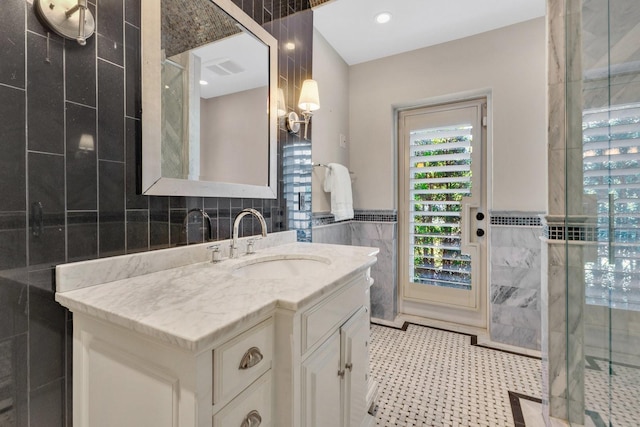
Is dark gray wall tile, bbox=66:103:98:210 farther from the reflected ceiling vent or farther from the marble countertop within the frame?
the reflected ceiling vent

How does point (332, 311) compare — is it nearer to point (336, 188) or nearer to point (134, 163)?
point (134, 163)

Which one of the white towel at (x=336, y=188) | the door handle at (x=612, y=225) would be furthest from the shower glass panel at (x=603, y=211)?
the white towel at (x=336, y=188)

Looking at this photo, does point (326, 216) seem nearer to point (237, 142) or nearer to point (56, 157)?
point (237, 142)

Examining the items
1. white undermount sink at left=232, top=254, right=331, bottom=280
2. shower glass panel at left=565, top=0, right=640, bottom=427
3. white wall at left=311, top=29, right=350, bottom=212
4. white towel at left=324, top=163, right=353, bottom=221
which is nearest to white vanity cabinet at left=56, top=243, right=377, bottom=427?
white undermount sink at left=232, top=254, right=331, bottom=280

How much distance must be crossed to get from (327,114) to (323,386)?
2.03 meters

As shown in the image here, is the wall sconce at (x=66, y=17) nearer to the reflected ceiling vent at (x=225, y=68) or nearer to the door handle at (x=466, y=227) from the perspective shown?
the reflected ceiling vent at (x=225, y=68)

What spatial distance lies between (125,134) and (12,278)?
0.48 metres

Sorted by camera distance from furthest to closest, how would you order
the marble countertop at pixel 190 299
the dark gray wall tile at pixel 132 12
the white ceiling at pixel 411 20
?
1. the white ceiling at pixel 411 20
2. the dark gray wall tile at pixel 132 12
3. the marble countertop at pixel 190 299

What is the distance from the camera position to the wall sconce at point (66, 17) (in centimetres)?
73

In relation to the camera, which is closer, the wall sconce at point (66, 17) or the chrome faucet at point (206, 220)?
the wall sconce at point (66, 17)

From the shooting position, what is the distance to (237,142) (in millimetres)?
Answer: 1353

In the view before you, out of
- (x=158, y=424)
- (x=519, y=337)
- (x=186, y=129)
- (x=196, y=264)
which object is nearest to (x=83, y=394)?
(x=158, y=424)

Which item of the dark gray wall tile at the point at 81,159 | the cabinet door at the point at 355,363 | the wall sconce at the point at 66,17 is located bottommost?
the cabinet door at the point at 355,363

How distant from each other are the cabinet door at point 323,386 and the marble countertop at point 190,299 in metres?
0.21
